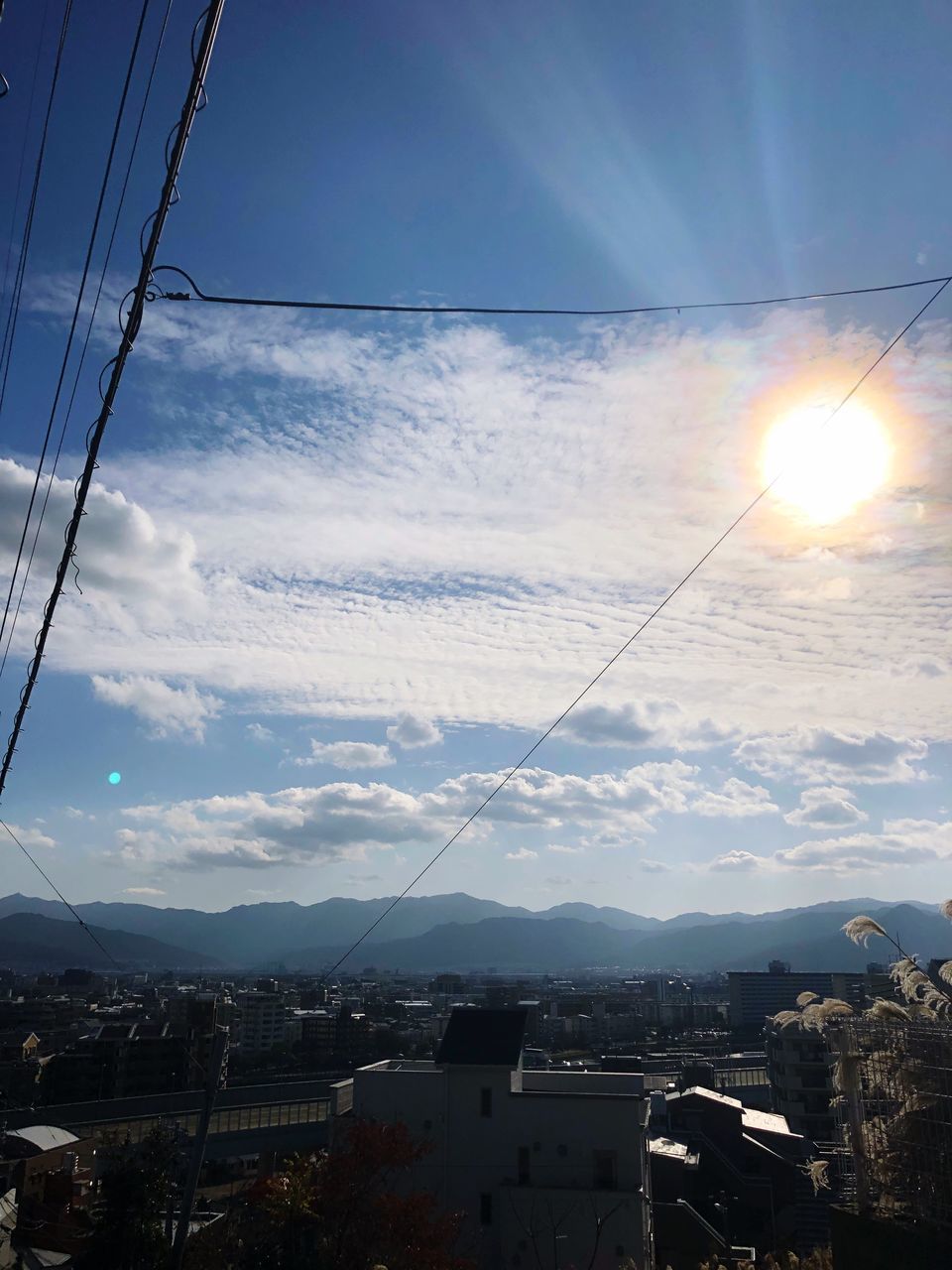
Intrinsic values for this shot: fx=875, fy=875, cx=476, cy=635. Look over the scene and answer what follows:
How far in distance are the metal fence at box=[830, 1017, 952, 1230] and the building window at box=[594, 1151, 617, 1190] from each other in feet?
43.8

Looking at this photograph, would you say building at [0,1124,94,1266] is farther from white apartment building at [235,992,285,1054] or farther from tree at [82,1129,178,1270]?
white apartment building at [235,992,285,1054]

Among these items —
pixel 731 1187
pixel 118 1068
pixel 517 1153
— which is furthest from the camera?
pixel 118 1068

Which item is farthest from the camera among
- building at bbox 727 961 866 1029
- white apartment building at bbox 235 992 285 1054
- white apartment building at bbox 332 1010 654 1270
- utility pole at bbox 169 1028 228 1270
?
building at bbox 727 961 866 1029

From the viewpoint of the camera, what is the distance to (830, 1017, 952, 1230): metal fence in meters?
4.45

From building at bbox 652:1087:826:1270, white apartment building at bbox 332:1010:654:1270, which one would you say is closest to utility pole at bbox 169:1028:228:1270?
white apartment building at bbox 332:1010:654:1270

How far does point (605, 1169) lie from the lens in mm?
16781

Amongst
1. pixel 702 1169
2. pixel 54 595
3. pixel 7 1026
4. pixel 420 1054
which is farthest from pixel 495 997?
pixel 54 595

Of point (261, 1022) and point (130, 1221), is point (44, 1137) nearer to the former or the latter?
point (130, 1221)

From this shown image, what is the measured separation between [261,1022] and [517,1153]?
8860 cm

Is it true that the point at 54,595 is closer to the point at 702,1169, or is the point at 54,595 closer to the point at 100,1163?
the point at 100,1163

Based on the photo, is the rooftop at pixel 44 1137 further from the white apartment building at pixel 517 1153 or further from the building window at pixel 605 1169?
the building window at pixel 605 1169

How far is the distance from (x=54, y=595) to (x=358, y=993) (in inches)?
6305

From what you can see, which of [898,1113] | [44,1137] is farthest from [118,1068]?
[898,1113]

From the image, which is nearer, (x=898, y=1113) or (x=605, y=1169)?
(x=898, y=1113)
